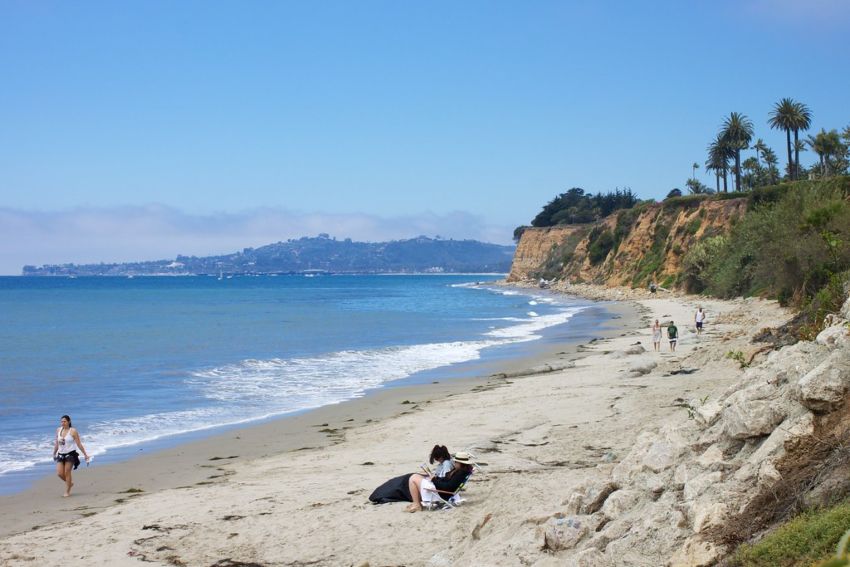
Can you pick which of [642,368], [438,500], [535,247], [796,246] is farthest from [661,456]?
[535,247]

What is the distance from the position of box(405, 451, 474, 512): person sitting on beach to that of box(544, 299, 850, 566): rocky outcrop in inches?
84.7

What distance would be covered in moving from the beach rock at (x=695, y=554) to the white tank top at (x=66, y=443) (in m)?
9.79

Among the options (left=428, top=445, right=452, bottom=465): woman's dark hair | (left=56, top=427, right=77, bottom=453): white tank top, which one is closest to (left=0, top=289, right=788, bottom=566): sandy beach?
(left=428, top=445, right=452, bottom=465): woman's dark hair

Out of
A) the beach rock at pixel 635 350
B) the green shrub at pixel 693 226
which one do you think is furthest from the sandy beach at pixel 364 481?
the green shrub at pixel 693 226

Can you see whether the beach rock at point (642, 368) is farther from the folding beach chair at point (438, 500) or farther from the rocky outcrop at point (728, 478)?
the rocky outcrop at point (728, 478)

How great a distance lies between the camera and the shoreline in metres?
11.8

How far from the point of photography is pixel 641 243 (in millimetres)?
80062

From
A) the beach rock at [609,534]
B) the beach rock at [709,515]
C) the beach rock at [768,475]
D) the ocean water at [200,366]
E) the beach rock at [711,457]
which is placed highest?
the beach rock at [768,475]

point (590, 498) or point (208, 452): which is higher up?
point (590, 498)

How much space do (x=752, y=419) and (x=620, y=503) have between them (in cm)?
126

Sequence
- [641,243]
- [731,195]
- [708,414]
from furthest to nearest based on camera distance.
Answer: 1. [641,243]
2. [731,195]
3. [708,414]

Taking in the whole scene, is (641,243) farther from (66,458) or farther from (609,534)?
(609,534)

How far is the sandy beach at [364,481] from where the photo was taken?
8.60 metres

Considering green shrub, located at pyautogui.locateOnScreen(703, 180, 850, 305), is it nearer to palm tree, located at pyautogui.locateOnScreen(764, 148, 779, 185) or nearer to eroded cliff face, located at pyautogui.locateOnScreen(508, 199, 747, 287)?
eroded cliff face, located at pyautogui.locateOnScreen(508, 199, 747, 287)
